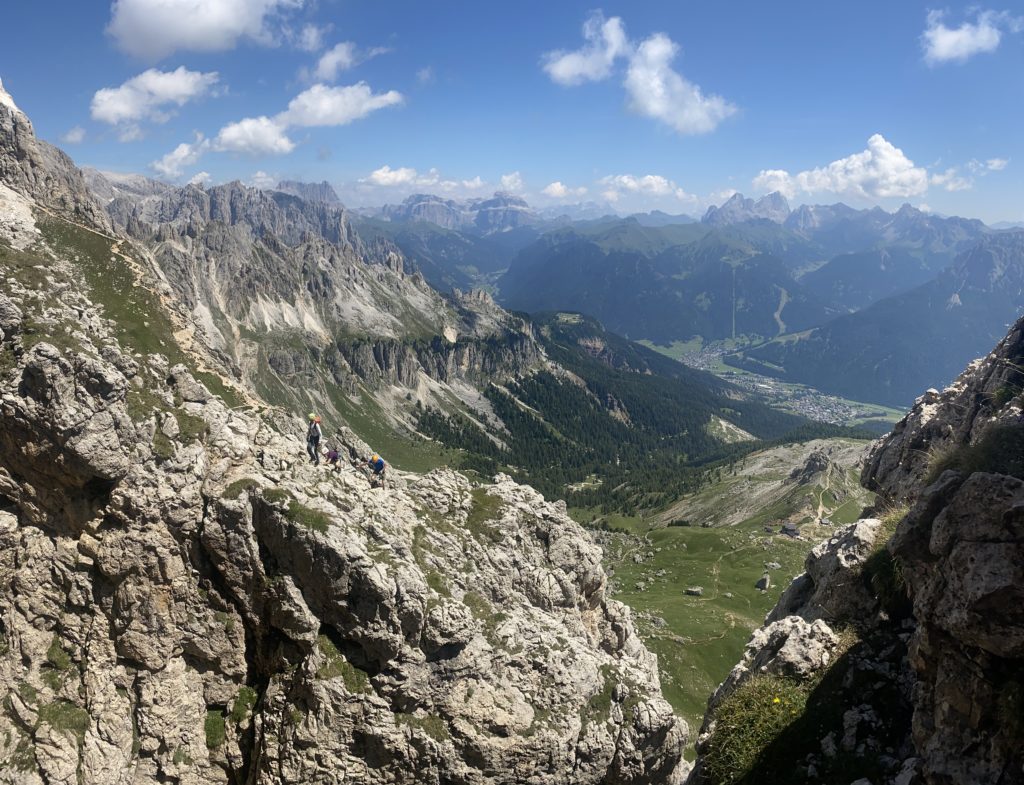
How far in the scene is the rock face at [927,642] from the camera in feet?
46.9

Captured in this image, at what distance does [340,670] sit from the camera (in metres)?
29.9

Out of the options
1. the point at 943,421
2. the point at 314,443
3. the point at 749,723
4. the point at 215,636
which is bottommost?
the point at 749,723

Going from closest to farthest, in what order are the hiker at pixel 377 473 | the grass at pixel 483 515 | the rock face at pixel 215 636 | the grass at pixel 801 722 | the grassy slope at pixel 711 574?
the grass at pixel 801 722 → the rock face at pixel 215 636 → the hiker at pixel 377 473 → the grass at pixel 483 515 → the grassy slope at pixel 711 574

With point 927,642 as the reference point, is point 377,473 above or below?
above

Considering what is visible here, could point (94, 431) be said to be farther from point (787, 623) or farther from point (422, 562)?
point (787, 623)

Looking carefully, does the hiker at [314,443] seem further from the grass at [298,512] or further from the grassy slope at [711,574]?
the grassy slope at [711,574]

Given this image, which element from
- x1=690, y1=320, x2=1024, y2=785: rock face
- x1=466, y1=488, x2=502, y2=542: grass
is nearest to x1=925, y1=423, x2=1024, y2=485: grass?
x1=690, y1=320, x2=1024, y2=785: rock face

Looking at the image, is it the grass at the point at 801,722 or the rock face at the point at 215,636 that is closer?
the grass at the point at 801,722

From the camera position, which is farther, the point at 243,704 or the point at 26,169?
the point at 26,169

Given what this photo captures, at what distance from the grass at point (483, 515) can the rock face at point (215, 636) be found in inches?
333

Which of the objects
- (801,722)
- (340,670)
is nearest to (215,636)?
(340,670)

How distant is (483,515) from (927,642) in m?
29.9

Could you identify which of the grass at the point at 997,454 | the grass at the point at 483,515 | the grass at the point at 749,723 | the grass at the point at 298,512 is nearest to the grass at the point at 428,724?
the grass at the point at 298,512

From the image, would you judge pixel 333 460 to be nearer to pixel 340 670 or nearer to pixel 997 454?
pixel 340 670
